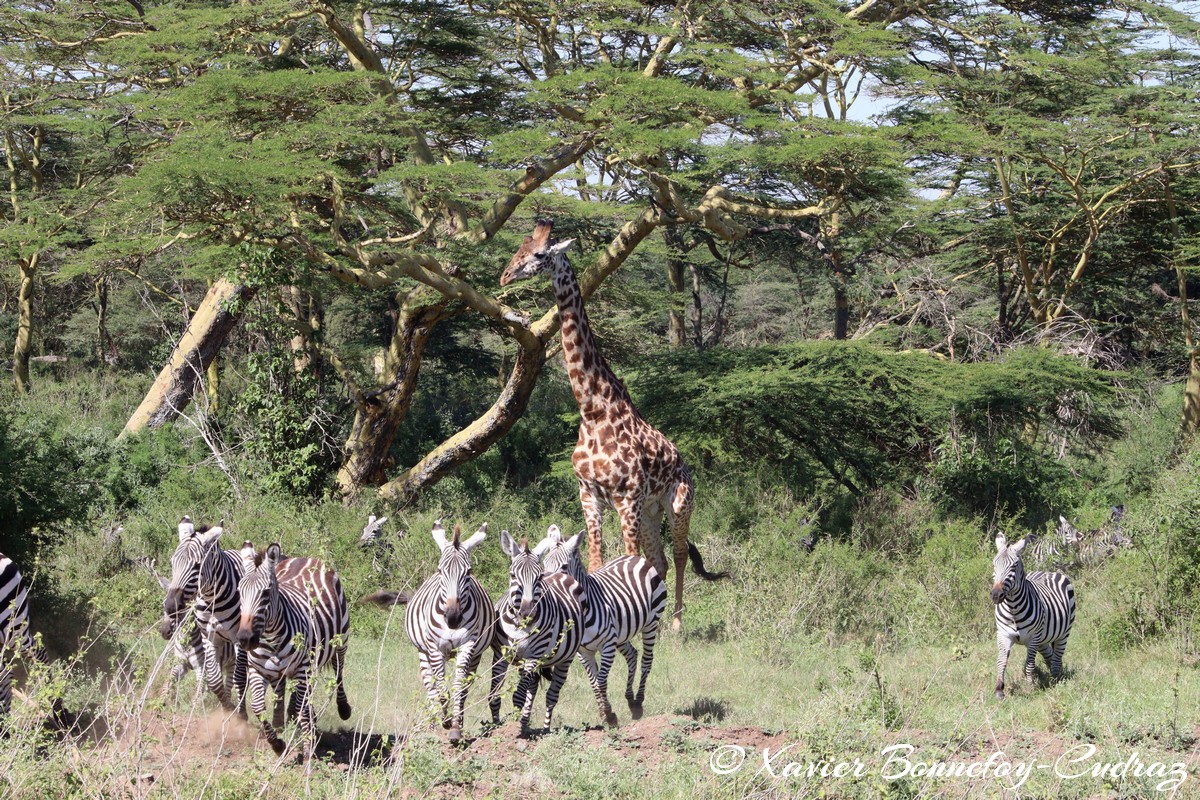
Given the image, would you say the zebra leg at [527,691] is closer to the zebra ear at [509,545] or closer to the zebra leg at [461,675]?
the zebra leg at [461,675]

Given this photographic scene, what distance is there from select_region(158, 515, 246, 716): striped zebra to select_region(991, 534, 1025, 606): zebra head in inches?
171

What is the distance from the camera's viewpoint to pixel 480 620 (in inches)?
237

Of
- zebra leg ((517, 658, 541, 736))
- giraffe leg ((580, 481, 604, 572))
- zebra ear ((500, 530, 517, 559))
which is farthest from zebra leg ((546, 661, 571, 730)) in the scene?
giraffe leg ((580, 481, 604, 572))

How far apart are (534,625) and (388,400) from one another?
8568mm

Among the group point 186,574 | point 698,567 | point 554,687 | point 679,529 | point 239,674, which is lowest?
point 698,567

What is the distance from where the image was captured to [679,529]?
982 centimetres

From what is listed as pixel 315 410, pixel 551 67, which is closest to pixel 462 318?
pixel 551 67

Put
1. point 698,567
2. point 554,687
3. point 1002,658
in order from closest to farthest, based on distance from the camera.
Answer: point 554,687
point 1002,658
point 698,567

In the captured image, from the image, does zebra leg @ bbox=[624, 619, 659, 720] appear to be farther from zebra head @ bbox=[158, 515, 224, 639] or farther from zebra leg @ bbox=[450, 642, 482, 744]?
zebra head @ bbox=[158, 515, 224, 639]

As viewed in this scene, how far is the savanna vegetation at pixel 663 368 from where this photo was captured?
662cm

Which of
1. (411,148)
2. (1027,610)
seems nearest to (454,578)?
(1027,610)

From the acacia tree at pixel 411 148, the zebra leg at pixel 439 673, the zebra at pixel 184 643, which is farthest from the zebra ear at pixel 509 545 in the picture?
the acacia tree at pixel 411 148

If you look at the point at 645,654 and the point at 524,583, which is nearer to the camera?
the point at 524,583

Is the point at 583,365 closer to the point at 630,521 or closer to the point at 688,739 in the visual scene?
the point at 630,521
